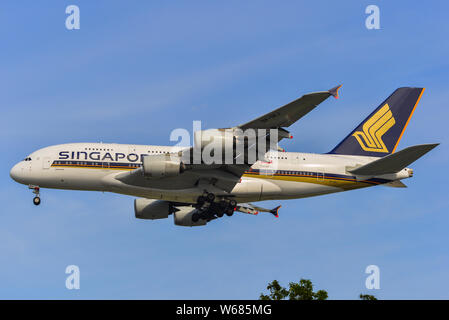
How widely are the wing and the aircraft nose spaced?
17.6 meters

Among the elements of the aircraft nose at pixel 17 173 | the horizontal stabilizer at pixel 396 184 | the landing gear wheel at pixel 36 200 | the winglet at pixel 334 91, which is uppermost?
the winglet at pixel 334 91

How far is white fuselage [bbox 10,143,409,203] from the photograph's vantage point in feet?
150

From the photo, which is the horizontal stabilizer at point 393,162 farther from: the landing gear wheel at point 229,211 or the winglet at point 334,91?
the winglet at point 334,91

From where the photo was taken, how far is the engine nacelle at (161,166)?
42938 mm

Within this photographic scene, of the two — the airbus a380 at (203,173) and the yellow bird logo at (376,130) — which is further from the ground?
the yellow bird logo at (376,130)

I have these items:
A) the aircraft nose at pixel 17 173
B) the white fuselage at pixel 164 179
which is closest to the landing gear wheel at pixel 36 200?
the white fuselage at pixel 164 179

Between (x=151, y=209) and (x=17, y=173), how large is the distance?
1136cm

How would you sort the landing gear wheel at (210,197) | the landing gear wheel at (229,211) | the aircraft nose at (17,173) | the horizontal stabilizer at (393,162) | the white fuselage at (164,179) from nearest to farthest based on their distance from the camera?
the horizontal stabilizer at (393,162)
the white fuselage at (164,179)
the aircraft nose at (17,173)
the landing gear wheel at (210,197)
the landing gear wheel at (229,211)

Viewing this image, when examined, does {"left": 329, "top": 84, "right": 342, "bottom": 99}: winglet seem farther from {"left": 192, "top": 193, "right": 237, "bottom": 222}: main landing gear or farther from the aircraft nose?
the aircraft nose

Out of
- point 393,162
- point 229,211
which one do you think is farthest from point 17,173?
point 393,162

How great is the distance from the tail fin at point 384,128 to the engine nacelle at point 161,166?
50.6ft

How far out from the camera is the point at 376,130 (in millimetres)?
54688

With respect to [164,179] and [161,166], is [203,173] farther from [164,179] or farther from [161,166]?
[161,166]

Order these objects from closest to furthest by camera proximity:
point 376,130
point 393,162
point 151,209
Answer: point 393,162 < point 151,209 < point 376,130
